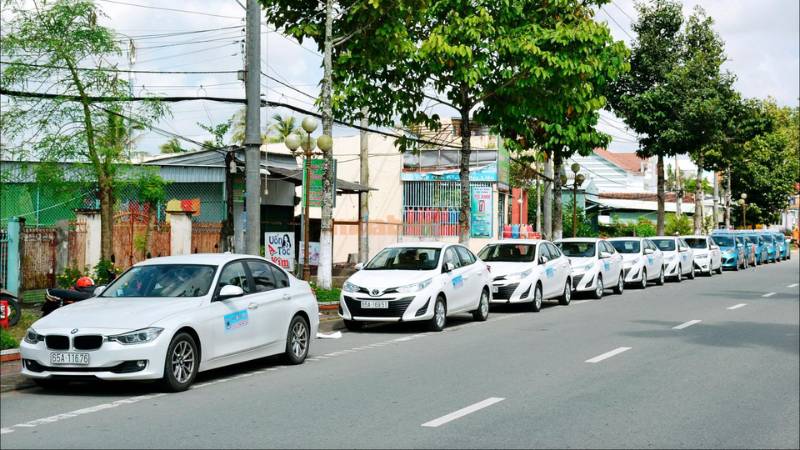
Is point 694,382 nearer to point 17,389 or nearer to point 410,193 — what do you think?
point 17,389

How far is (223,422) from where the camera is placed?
8445 millimetres

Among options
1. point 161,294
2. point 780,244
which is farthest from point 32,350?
point 780,244

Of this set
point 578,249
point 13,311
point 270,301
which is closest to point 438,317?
point 270,301

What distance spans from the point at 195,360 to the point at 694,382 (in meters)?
5.58

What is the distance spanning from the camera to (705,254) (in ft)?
125

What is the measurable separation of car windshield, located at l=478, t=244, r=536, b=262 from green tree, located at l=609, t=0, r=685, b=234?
1897cm

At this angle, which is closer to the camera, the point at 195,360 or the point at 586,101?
the point at 195,360

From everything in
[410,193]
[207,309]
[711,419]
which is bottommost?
[711,419]

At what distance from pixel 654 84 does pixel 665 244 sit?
8.38 m

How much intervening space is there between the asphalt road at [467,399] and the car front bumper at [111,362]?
0.26m

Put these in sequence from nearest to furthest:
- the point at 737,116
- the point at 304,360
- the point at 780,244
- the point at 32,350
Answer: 1. the point at 32,350
2. the point at 304,360
3. the point at 737,116
4. the point at 780,244

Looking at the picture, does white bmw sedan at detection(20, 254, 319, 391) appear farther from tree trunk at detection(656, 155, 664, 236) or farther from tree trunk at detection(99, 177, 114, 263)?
tree trunk at detection(656, 155, 664, 236)

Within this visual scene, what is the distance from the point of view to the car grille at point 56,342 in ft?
31.9

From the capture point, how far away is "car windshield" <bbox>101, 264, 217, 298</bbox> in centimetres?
1095
